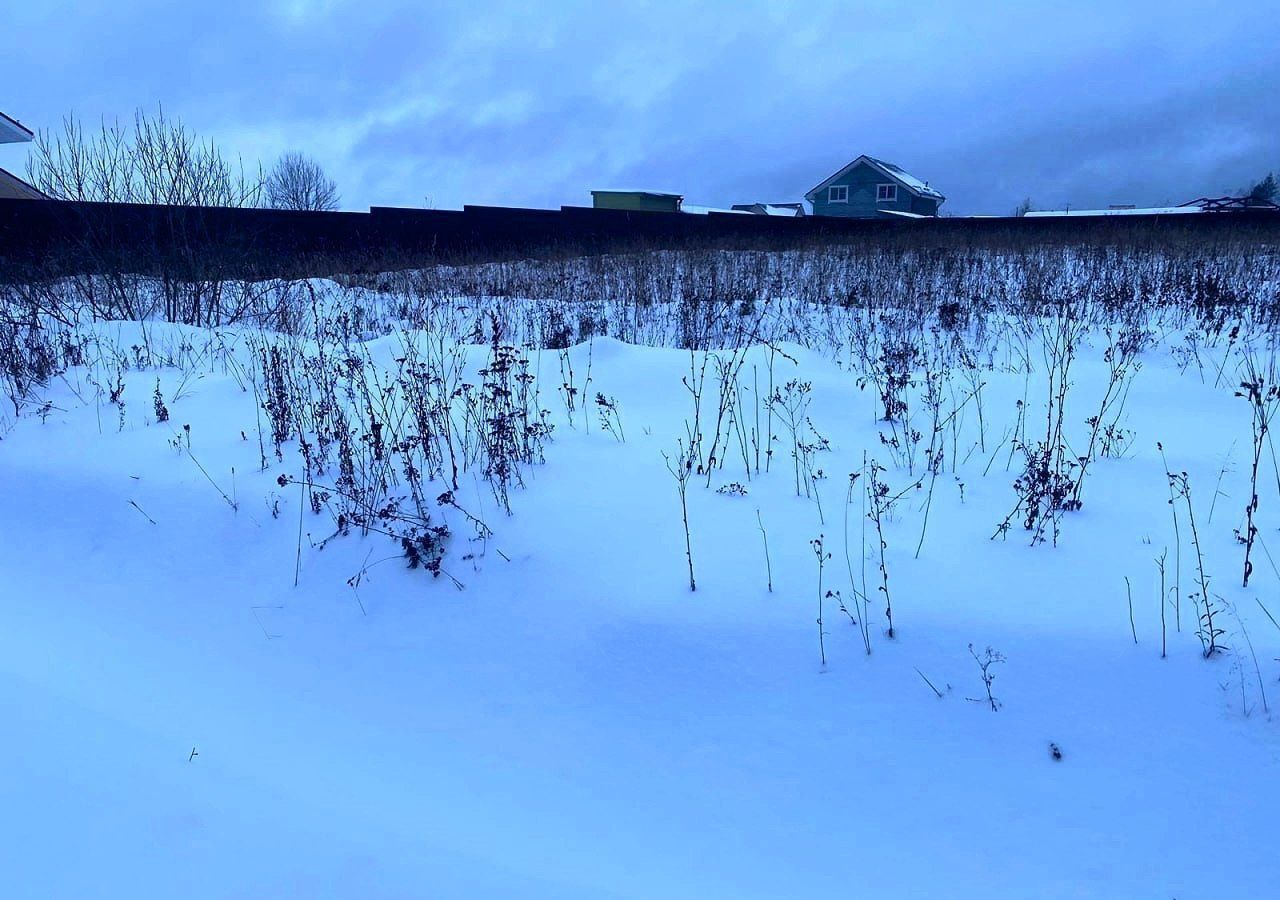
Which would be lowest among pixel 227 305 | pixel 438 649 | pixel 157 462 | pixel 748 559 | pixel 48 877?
pixel 48 877

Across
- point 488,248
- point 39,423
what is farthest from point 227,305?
point 488,248

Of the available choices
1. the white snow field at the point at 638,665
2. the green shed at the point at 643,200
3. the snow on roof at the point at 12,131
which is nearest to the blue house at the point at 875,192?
the green shed at the point at 643,200

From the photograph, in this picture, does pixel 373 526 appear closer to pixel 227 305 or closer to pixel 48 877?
pixel 48 877

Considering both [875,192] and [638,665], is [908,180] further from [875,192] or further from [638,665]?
[638,665]

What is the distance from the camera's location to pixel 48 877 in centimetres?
166

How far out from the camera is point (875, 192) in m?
35.0

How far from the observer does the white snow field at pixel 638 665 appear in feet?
5.60

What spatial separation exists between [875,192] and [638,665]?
37.7 meters

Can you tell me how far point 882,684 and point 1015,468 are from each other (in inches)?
66.9

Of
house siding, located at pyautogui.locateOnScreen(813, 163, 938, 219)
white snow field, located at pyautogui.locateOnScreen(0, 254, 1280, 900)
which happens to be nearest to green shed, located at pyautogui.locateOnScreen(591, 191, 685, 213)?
house siding, located at pyautogui.locateOnScreen(813, 163, 938, 219)

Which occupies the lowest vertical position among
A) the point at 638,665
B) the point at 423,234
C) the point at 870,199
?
the point at 638,665

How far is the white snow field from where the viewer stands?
1.71 metres

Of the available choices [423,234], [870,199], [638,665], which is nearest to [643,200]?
[870,199]

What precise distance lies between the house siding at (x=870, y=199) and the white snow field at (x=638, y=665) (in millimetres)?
34446
